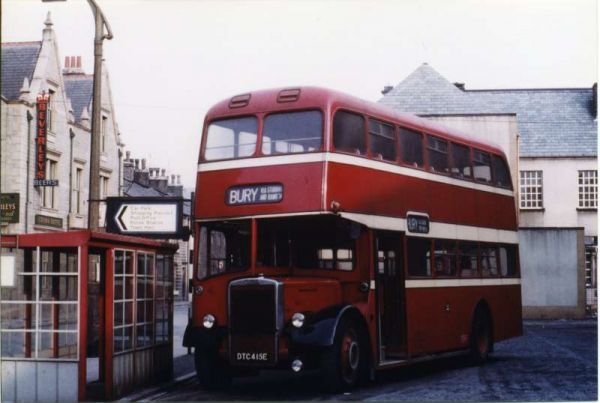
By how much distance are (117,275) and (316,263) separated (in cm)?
267

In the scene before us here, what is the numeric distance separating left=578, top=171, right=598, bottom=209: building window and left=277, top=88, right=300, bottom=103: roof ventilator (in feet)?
65.3

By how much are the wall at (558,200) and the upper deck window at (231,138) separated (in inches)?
860

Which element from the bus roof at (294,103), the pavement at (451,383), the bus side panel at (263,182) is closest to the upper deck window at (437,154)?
the bus roof at (294,103)

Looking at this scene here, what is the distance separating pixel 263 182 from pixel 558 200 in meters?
25.9

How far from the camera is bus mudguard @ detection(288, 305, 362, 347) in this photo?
12.8 m

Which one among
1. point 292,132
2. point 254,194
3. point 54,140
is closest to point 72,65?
point 54,140

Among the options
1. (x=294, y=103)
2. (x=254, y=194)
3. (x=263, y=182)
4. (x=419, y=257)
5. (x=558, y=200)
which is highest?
(x=558, y=200)

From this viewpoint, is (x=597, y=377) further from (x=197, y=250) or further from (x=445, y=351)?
(x=197, y=250)

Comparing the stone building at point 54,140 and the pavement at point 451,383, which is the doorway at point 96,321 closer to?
the pavement at point 451,383

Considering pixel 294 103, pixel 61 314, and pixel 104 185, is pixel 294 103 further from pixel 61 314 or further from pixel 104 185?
pixel 104 185

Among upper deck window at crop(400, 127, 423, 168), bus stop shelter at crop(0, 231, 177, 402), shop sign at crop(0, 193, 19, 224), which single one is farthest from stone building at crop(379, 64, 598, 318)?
bus stop shelter at crop(0, 231, 177, 402)

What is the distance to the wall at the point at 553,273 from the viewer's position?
1268 inches

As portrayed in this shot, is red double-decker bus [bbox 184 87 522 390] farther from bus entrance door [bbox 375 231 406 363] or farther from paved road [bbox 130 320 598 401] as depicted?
paved road [bbox 130 320 598 401]

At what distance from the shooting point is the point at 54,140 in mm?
32062
